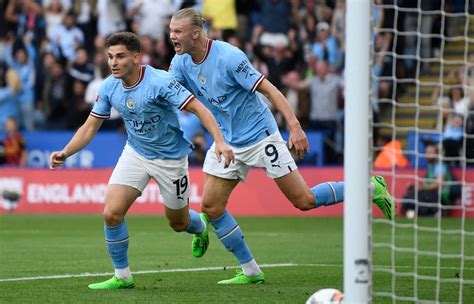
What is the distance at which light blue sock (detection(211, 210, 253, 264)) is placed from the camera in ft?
33.6

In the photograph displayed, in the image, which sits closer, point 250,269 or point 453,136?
point 250,269

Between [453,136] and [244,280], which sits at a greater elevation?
[453,136]

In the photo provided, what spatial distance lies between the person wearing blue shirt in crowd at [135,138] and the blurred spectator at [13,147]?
12.7 metres

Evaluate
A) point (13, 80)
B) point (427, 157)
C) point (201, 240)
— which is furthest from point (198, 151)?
point (201, 240)

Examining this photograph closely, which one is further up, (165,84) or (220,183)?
(165,84)

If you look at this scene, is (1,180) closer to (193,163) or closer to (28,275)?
(193,163)

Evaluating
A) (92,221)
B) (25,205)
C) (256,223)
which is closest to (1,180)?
(25,205)

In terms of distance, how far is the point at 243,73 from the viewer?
32.8ft

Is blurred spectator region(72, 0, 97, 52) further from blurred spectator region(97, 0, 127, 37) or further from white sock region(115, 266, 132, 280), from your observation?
white sock region(115, 266, 132, 280)

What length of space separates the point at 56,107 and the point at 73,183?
3.09 m

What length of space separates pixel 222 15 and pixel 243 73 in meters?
13.3

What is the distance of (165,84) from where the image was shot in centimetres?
966

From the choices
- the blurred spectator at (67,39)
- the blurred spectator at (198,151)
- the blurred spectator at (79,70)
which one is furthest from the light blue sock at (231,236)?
the blurred spectator at (67,39)

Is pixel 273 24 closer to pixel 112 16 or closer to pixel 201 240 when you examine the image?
pixel 112 16
